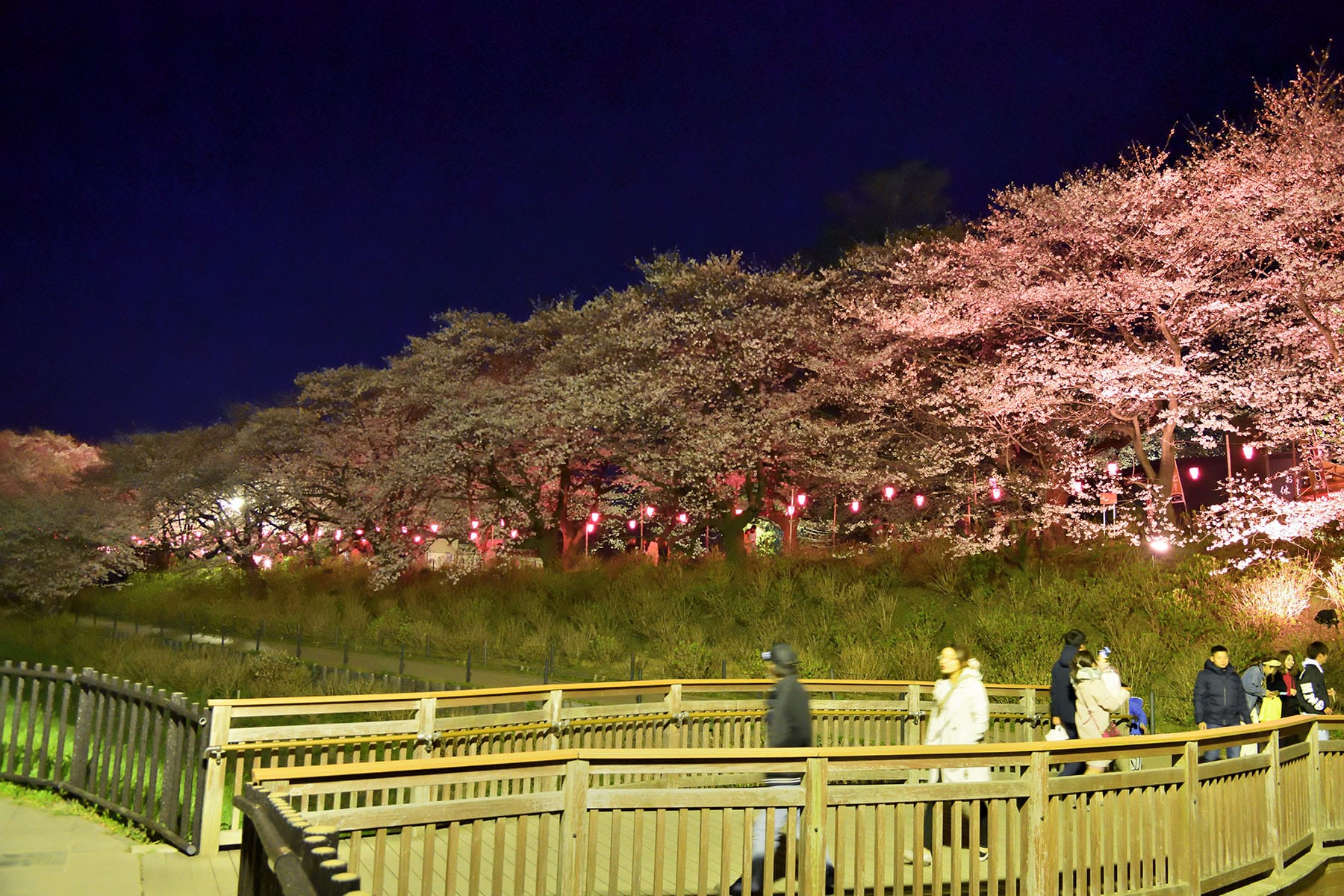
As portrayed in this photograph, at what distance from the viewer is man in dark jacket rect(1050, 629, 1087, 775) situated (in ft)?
30.9

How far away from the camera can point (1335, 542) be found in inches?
766

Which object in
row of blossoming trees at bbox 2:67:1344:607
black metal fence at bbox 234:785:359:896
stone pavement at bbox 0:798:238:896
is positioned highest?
row of blossoming trees at bbox 2:67:1344:607

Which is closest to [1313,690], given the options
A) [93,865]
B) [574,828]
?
[574,828]

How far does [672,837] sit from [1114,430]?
19.7m

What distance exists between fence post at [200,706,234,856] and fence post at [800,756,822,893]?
13.2ft

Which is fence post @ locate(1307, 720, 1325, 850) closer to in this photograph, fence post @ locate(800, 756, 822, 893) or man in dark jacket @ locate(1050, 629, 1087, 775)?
man in dark jacket @ locate(1050, 629, 1087, 775)

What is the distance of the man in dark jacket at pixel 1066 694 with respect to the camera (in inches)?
371

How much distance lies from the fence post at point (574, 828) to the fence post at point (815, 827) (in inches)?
38.4

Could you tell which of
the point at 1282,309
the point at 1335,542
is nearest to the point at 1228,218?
the point at 1282,309

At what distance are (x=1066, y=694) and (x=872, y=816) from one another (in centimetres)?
357

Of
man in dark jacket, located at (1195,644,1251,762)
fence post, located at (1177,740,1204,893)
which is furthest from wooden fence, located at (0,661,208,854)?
man in dark jacket, located at (1195,644,1251,762)

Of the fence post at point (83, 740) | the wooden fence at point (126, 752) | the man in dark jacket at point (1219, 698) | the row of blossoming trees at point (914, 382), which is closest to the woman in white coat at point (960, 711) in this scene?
the man in dark jacket at point (1219, 698)

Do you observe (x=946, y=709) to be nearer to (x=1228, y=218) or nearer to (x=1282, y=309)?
(x=1228, y=218)

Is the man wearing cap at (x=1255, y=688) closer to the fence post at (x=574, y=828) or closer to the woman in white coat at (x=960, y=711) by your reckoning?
the woman in white coat at (x=960, y=711)
